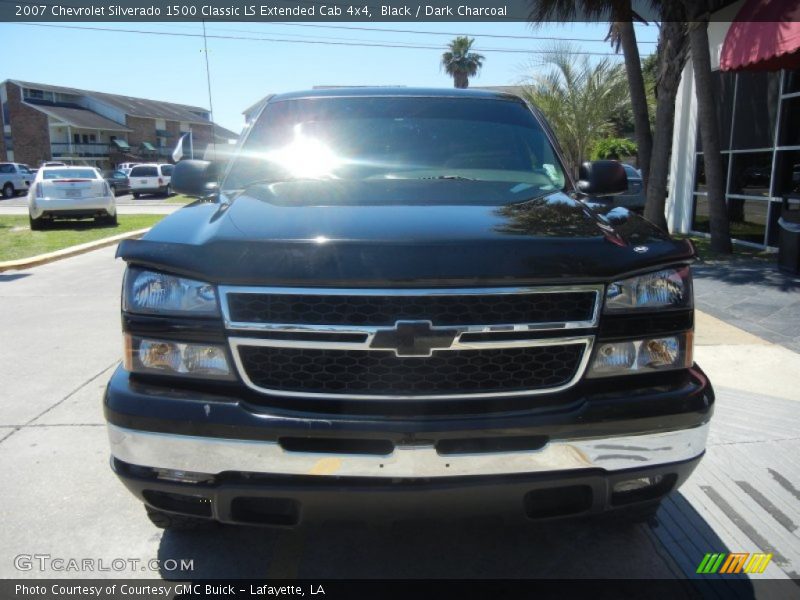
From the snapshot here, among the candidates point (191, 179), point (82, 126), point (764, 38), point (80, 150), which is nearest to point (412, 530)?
point (191, 179)

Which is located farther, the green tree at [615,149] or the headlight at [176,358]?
the green tree at [615,149]

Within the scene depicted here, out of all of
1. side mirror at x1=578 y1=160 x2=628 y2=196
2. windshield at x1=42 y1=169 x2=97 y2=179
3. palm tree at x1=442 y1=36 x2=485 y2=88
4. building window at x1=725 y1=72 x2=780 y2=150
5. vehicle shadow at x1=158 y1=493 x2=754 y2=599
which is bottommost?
vehicle shadow at x1=158 y1=493 x2=754 y2=599

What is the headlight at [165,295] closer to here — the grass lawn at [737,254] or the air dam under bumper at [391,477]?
the air dam under bumper at [391,477]

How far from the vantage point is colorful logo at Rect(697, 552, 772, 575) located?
2682 millimetres

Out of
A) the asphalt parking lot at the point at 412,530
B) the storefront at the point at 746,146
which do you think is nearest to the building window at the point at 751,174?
the storefront at the point at 746,146

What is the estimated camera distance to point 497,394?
7.04 ft

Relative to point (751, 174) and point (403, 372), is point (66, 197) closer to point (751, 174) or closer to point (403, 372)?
point (751, 174)

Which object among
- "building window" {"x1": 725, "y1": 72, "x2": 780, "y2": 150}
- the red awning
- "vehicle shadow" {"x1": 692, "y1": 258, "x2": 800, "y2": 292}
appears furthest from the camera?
"building window" {"x1": 725, "y1": 72, "x2": 780, "y2": 150}

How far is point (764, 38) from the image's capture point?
29.8 feet

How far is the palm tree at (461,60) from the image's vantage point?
46219 millimetres

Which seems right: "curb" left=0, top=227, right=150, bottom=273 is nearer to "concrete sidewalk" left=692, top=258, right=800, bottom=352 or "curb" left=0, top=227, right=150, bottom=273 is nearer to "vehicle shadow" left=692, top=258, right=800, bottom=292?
"concrete sidewalk" left=692, top=258, right=800, bottom=352

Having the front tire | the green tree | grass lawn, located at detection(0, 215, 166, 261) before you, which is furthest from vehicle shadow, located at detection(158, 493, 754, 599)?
the green tree

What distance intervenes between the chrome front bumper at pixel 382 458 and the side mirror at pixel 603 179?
1.74 meters

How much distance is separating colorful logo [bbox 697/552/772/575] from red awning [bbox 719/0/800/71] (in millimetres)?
7483
